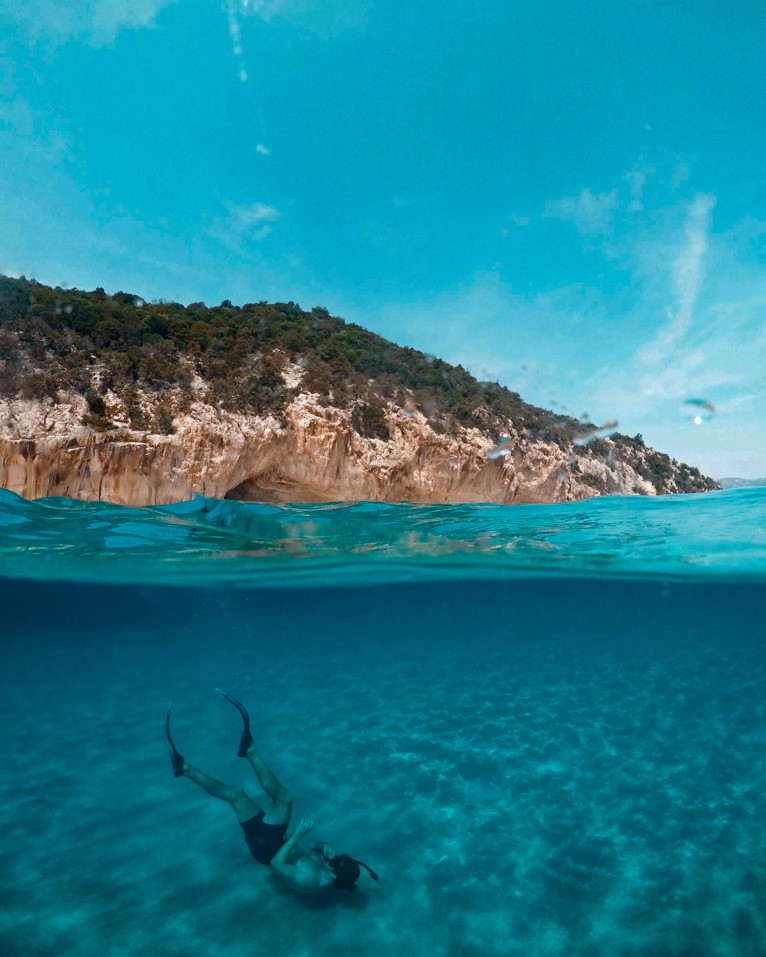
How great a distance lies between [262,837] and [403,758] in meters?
5.02

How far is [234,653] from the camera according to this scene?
132ft

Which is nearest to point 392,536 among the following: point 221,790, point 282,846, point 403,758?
point 403,758

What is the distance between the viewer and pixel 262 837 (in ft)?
20.2

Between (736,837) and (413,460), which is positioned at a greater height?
(413,460)

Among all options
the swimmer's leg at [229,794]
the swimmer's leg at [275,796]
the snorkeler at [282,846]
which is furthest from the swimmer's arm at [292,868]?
the swimmer's leg at [229,794]

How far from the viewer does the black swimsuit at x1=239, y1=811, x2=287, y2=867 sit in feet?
20.2

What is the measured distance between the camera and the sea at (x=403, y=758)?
227 inches

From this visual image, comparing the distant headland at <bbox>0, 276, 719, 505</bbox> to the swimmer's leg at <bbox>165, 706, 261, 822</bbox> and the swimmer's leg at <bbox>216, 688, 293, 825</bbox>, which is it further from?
the swimmer's leg at <bbox>216, 688, 293, 825</bbox>

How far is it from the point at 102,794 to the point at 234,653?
3324 cm

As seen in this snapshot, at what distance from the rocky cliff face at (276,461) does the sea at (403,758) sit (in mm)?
843

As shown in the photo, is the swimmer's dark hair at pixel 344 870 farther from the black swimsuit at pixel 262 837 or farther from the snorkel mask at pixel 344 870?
the black swimsuit at pixel 262 837

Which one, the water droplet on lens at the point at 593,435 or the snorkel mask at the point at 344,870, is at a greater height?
the water droplet on lens at the point at 593,435

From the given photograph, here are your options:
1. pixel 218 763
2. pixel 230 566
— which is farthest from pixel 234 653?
pixel 218 763

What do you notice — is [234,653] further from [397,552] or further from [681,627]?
[681,627]
